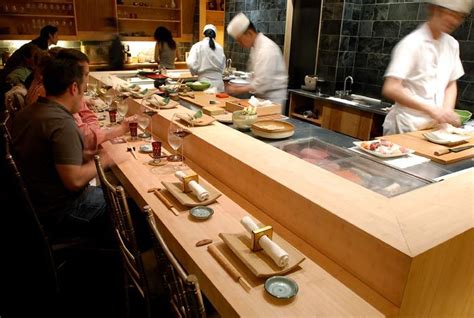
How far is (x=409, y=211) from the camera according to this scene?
1.26 meters

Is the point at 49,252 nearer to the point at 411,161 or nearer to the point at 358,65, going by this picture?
the point at 411,161

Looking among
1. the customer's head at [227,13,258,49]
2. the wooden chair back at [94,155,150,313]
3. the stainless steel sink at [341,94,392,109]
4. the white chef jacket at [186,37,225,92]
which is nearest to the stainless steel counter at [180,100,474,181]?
the wooden chair back at [94,155,150,313]

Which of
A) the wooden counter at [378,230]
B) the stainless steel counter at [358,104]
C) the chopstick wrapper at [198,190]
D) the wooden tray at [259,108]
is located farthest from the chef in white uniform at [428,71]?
the chopstick wrapper at [198,190]

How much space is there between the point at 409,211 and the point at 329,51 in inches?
160

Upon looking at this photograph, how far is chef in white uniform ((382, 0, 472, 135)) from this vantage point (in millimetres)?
2348

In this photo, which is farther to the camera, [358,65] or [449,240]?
[358,65]

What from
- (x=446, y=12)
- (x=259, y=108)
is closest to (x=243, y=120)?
(x=259, y=108)

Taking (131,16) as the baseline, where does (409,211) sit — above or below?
below

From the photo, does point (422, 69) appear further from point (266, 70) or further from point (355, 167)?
point (266, 70)

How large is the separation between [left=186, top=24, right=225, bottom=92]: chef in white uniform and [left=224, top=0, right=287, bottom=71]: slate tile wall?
0.94m

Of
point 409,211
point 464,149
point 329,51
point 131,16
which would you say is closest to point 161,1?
point 131,16

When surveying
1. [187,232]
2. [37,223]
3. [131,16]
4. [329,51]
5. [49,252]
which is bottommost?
[49,252]

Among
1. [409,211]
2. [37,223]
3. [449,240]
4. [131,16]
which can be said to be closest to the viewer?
[449,240]

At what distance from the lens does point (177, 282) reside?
104cm
